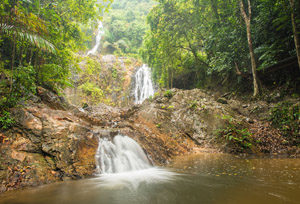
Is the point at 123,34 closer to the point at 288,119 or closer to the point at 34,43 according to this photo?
the point at 34,43

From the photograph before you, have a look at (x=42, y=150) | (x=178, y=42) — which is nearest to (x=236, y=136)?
(x=42, y=150)

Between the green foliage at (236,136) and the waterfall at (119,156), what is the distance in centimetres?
353

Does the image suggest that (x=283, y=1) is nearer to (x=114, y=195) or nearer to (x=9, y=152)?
(x=114, y=195)

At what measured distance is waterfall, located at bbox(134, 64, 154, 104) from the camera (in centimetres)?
2091

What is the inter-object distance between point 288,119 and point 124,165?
20.5 ft

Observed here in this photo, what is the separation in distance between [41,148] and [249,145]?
22.0 feet

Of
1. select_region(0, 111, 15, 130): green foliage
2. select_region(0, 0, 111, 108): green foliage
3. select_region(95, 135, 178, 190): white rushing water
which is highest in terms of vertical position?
select_region(0, 0, 111, 108): green foliage

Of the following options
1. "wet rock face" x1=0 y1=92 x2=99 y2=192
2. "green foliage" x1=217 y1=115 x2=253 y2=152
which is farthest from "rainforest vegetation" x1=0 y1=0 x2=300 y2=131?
"green foliage" x1=217 y1=115 x2=253 y2=152

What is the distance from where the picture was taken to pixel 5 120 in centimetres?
358

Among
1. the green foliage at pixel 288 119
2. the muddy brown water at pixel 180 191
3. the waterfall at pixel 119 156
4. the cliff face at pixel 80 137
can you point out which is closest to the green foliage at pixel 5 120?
the cliff face at pixel 80 137

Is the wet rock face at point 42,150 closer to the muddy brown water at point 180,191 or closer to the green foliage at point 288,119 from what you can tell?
the muddy brown water at point 180,191

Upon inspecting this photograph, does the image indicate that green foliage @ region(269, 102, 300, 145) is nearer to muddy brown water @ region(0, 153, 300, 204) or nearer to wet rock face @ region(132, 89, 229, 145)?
wet rock face @ region(132, 89, 229, 145)

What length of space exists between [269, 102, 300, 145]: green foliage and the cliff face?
0.33 meters

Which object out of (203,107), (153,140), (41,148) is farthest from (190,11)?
(41,148)
